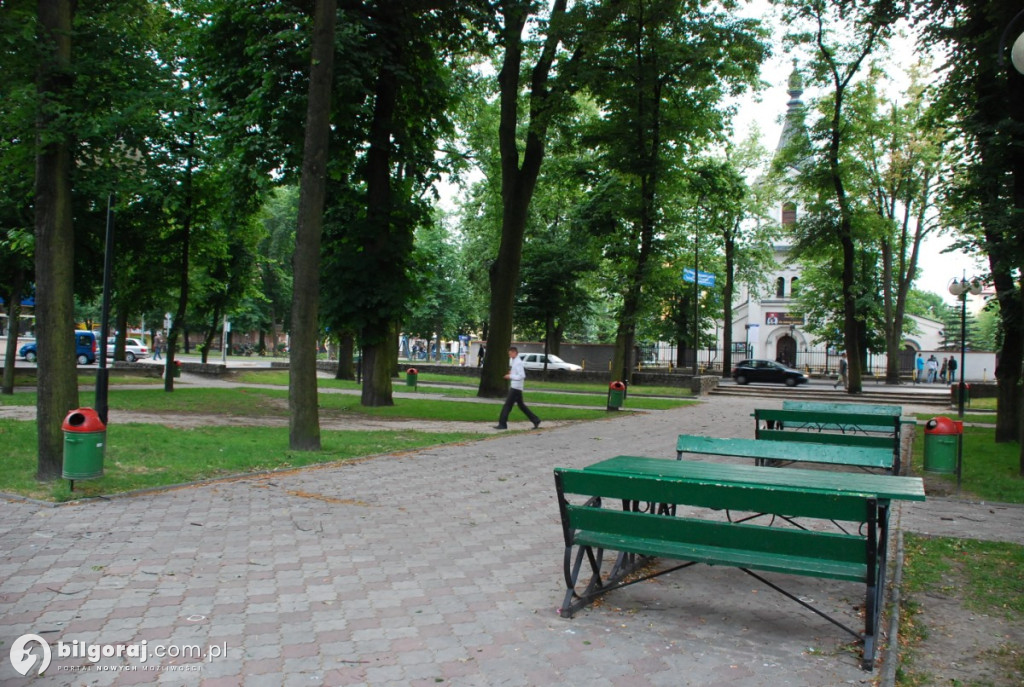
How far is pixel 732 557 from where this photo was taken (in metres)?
4.57

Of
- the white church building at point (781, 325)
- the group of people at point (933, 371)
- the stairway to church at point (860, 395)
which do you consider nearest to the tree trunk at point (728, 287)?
the stairway to church at point (860, 395)

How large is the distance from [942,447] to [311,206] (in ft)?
30.7

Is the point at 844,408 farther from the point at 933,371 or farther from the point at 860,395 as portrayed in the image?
the point at 933,371

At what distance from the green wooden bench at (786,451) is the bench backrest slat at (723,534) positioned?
9.62ft

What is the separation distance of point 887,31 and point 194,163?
72.1 feet

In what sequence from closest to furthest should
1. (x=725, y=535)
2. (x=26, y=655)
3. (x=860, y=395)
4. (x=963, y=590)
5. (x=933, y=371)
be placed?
1. (x=26, y=655)
2. (x=725, y=535)
3. (x=963, y=590)
4. (x=860, y=395)
5. (x=933, y=371)

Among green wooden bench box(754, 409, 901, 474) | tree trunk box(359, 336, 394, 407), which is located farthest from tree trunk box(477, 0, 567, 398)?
green wooden bench box(754, 409, 901, 474)

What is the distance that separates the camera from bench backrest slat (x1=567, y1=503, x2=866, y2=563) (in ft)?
14.5

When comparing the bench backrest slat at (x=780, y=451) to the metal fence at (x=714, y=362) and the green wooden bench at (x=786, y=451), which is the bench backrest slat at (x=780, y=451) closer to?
the green wooden bench at (x=786, y=451)

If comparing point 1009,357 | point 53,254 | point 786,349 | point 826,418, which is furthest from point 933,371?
point 53,254

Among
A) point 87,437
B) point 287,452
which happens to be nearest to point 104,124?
point 87,437

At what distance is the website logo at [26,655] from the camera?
13.1 ft

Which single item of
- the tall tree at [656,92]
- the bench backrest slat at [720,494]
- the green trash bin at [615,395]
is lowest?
the green trash bin at [615,395]

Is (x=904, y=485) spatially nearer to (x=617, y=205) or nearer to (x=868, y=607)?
(x=868, y=607)
